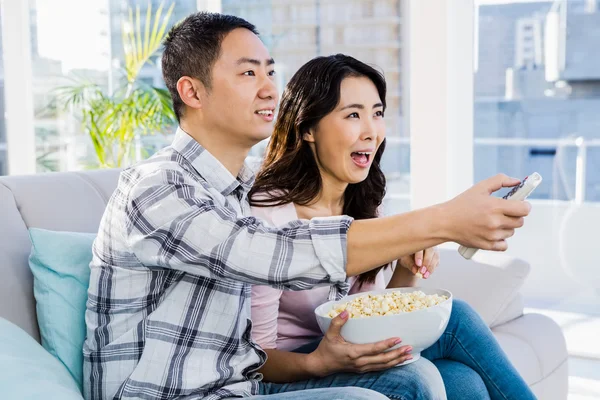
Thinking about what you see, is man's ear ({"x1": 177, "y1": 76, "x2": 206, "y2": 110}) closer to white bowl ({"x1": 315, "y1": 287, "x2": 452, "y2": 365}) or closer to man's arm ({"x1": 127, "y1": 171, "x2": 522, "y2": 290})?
man's arm ({"x1": 127, "y1": 171, "x2": 522, "y2": 290})

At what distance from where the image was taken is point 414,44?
382 centimetres

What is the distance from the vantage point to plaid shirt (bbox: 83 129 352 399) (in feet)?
4.10

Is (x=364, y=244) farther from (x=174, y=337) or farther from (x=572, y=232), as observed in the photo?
(x=572, y=232)

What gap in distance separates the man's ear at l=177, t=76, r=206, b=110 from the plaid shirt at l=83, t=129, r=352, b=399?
8cm

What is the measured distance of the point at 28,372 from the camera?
53.6 inches

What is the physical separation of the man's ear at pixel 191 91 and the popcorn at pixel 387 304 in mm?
506

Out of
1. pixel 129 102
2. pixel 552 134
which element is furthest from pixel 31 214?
pixel 129 102

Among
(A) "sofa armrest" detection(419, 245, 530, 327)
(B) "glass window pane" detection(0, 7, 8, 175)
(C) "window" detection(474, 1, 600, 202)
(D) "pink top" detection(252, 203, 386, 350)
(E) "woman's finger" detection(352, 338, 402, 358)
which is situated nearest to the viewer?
(E) "woman's finger" detection(352, 338, 402, 358)

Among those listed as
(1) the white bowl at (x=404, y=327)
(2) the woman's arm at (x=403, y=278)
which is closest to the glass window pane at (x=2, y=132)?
(2) the woman's arm at (x=403, y=278)

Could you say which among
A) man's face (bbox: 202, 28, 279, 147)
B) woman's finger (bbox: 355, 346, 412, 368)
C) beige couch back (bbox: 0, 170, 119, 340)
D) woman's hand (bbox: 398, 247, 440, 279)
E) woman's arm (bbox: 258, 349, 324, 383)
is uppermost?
man's face (bbox: 202, 28, 279, 147)

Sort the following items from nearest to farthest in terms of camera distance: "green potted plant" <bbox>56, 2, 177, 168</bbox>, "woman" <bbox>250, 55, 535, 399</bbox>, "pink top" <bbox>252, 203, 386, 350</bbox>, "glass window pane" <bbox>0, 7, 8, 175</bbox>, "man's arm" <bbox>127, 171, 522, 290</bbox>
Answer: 1. "man's arm" <bbox>127, 171, 522, 290</bbox>
2. "woman" <bbox>250, 55, 535, 399</bbox>
3. "pink top" <bbox>252, 203, 386, 350</bbox>
4. "green potted plant" <bbox>56, 2, 177, 168</bbox>
5. "glass window pane" <bbox>0, 7, 8, 175</bbox>

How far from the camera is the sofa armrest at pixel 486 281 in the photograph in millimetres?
2424

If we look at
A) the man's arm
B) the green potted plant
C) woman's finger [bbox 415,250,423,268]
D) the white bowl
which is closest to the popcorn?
the white bowl

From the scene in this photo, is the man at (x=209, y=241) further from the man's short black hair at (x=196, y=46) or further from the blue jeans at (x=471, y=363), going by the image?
the blue jeans at (x=471, y=363)
